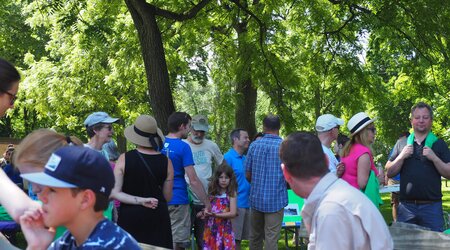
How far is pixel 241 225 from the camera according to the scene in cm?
914

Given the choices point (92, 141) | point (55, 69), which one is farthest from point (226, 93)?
point (92, 141)

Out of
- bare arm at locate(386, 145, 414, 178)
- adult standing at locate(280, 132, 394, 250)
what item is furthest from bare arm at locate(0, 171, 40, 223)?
bare arm at locate(386, 145, 414, 178)

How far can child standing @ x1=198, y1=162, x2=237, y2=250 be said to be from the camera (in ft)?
27.0

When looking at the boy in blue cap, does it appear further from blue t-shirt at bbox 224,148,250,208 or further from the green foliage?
the green foliage

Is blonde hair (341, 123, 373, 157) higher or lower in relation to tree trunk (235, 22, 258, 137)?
lower

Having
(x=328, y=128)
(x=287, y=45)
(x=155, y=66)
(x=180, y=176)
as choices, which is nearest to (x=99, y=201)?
(x=180, y=176)

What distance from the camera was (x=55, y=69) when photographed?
25.0 m

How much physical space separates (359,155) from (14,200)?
435 centimetres

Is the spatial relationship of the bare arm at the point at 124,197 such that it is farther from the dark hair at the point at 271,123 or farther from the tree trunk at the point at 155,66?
the tree trunk at the point at 155,66

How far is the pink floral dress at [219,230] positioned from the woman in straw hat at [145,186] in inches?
78.7

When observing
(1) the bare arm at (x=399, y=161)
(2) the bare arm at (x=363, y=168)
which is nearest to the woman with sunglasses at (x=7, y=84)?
(2) the bare arm at (x=363, y=168)

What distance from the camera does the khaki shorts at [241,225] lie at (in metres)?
9.09

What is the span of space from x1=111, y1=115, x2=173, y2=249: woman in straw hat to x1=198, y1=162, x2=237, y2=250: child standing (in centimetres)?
199

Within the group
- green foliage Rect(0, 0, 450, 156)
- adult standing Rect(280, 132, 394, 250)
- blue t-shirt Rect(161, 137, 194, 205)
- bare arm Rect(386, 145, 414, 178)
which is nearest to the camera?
adult standing Rect(280, 132, 394, 250)
